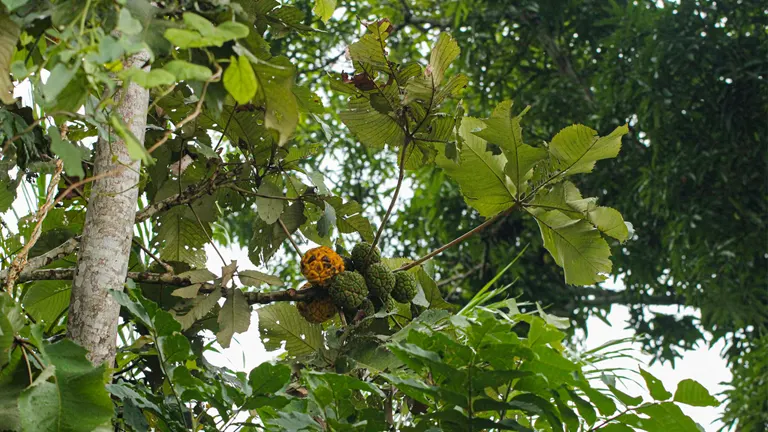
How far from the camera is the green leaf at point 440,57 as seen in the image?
0.76 meters

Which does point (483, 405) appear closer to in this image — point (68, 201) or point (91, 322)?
point (91, 322)

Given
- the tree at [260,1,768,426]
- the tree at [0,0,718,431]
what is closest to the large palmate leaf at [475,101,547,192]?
the tree at [0,0,718,431]

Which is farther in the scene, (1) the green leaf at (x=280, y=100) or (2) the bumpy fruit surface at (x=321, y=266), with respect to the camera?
(2) the bumpy fruit surface at (x=321, y=266)

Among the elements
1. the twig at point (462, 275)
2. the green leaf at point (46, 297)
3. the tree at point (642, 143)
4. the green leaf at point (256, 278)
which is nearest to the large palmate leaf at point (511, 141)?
the green leaf at point (256, 278)

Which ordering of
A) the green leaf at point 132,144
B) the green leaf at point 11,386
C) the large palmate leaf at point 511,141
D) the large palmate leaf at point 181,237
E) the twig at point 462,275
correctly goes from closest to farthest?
1. the green leaf at point 132,144
2. the green leaf at point 11,386
3. the large palmate leaf at point 511,141
4. the large palmate leaf at point 181,237
5. the twig at point 462,275

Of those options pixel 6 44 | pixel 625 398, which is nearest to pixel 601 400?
pixel 625 398

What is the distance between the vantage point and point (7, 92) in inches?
21.4

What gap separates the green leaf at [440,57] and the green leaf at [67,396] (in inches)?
15.9

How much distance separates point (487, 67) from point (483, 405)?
3.66 metres

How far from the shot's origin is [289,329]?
86 cm

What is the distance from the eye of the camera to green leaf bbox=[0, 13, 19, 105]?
1.80 ft

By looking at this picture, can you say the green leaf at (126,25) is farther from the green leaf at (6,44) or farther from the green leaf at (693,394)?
the green leaf at (693,394)

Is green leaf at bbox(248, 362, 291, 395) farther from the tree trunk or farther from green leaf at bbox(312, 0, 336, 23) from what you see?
green leaf at bbox(312, 0, 336, 23)

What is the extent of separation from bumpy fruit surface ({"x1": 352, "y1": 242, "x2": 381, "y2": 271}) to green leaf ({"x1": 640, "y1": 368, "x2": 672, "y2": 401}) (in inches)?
13.4
